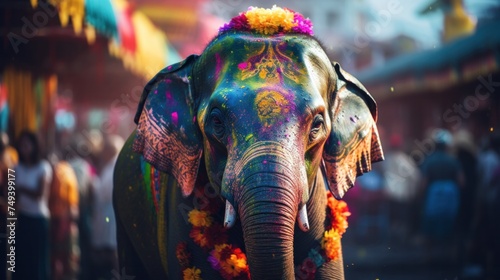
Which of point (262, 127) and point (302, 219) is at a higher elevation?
point (262, 127)

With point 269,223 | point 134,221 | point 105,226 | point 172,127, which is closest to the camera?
point 269,223

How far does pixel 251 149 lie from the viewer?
4.36 meters

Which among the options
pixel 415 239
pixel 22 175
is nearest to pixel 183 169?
pixel 22 175

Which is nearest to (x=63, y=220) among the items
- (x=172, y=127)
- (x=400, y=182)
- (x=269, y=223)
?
(x=172, y=127)

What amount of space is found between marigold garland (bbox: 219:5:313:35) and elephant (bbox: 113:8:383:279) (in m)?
0.01

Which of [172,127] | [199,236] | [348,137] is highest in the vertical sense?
[172,127]

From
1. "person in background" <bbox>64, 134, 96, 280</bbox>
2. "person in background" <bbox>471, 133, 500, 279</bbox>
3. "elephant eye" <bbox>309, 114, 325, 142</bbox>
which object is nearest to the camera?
"elephant eye" <bbox>309, 114, 325, 142</bbox>

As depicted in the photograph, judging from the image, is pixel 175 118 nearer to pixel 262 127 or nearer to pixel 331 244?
pixel 262 127

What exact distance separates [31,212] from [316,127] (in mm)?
5135

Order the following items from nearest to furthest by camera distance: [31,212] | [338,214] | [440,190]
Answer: [338,214], [31,212], [440,190]

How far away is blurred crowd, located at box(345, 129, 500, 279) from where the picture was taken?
11.6 meters

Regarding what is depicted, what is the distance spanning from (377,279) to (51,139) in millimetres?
4734

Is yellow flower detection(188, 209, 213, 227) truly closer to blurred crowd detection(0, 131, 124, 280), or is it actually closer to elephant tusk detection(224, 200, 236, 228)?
elephant tusk detection(224, 200, 236, 228)

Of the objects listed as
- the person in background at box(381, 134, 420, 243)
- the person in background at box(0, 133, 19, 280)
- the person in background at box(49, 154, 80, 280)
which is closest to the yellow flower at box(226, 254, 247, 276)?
the person in background at box(0, 133, 19, 280)
